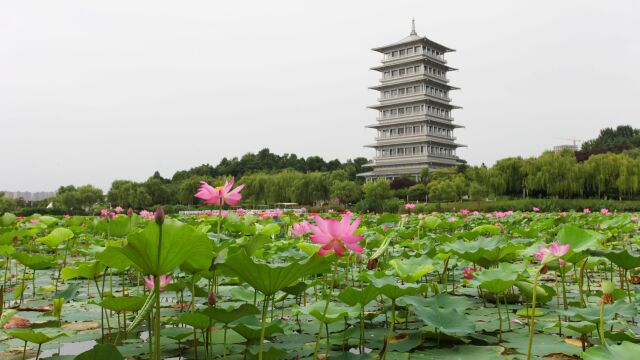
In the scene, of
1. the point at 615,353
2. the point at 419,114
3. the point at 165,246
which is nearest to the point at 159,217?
the point at 165,246

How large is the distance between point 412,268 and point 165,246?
43.6 inches

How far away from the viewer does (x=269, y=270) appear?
1.25 m

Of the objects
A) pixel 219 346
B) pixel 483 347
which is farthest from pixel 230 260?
pixel 483 347

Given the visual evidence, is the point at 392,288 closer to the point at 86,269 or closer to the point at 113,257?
the point at 113,257

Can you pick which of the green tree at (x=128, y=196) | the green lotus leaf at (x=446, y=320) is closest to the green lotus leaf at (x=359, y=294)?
the green lotus leaf at (x=446, y=320)

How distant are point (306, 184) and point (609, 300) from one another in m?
30.3

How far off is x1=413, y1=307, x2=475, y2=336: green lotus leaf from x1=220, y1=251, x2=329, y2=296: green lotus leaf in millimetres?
477

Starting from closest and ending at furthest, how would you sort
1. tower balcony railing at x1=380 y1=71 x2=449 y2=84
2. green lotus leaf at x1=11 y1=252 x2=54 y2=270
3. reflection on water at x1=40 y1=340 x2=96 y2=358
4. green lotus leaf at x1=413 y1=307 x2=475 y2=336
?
green lotus leaf at x1=413 y1=307 x2=475 y2=336 → reflection on water at x1=40 y1=340 x2=96 y2=358 → green lotus leaf at x1=11 y1=252 x2=54 y2=270 → tower balcony railing at x1=380 y1=71 x2=449 y2=84

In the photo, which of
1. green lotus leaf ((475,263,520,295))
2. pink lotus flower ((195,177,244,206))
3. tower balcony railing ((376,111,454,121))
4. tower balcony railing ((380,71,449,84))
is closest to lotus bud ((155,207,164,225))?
pink lotus flower ((195,177,244,206))

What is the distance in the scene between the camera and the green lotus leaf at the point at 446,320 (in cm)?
157

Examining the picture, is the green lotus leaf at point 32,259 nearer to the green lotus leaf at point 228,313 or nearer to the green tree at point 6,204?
the green lotus leaf at point 228,313

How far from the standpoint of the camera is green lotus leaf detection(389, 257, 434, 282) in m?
1.77

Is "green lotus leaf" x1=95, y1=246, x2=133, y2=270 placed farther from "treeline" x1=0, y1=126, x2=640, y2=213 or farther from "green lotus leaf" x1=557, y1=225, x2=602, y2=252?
"treeline" x1=0, y1=126, x2=640, y2=213

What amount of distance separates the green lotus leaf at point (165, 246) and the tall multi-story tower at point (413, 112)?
1424 inches
